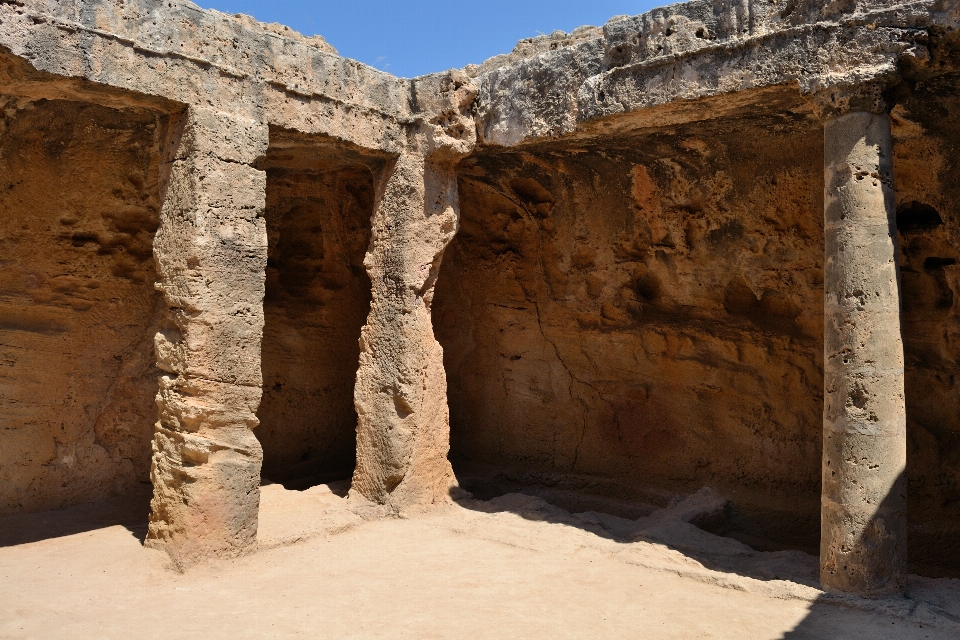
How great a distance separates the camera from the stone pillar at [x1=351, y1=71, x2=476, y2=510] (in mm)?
7199

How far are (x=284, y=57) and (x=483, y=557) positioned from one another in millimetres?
4191

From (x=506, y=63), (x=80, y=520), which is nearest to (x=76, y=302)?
(x=80, y=520)

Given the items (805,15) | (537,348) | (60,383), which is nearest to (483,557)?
(537,348)

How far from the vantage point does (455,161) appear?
7.46 metres

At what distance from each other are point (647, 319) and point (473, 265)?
2.14m

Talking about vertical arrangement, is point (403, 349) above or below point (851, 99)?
below

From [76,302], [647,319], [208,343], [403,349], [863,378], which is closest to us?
[863,378]

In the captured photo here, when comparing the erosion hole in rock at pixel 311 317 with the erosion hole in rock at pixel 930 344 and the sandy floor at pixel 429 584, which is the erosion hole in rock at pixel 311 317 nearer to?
the sandy floor at pixel 429 584

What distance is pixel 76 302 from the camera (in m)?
7.35

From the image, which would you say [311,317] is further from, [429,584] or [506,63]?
[429,584]

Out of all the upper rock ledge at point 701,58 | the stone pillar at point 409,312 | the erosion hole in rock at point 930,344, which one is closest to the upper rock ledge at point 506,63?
the upper rock ledge at point 701,58

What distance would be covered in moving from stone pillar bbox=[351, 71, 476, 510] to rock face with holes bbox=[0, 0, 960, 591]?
0.03m

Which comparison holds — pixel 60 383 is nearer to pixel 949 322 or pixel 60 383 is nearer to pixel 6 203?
pixel 6 203

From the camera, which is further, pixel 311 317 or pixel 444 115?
pixel 311 317
